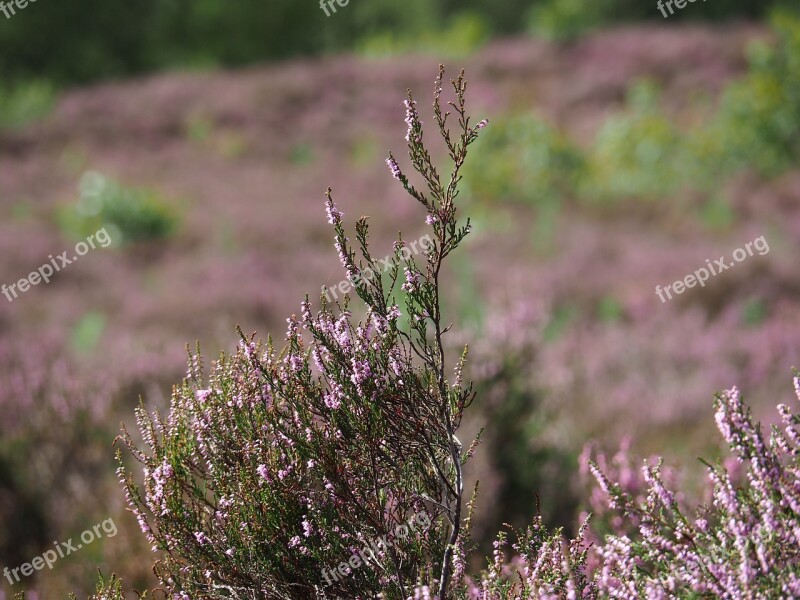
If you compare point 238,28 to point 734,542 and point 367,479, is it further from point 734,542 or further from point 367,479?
point 734,542

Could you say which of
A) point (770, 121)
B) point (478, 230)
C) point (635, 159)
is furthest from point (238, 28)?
point (770, 121)

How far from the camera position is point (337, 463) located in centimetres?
205

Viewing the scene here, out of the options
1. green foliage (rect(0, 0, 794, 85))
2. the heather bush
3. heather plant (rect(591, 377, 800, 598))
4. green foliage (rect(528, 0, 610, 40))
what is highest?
green foliage (rect(0, 0, 794, 85))

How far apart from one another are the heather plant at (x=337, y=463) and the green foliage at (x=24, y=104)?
59.2 feet

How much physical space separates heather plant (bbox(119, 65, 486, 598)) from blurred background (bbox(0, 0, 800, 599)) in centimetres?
39

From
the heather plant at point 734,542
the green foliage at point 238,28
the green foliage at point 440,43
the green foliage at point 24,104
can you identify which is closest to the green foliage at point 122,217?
the green foliage at point 24,104

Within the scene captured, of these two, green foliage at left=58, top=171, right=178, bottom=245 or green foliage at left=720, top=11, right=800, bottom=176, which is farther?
green foliage at left=720, top=11, right=800, bottom=176

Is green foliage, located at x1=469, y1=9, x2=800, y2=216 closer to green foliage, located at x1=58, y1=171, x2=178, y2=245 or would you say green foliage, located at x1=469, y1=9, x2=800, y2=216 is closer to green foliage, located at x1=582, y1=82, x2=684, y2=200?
green foliage, located at x1=582, y1=82, x2=684, y2=200

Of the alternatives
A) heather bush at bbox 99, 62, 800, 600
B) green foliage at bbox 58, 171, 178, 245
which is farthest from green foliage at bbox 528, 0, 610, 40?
heather bush at bbox 99, 62, 800, 600

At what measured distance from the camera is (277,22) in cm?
3055

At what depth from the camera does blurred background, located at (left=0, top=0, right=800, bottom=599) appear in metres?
5.14

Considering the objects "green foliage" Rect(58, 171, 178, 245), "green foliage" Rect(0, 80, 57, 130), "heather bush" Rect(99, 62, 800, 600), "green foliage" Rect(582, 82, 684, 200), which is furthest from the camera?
"green foliage" Rect(0, 80, 57, 130)

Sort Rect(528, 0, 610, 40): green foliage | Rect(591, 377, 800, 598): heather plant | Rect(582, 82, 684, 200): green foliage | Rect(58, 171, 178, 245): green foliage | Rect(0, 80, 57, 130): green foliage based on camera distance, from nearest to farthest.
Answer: Rect(591, 377, 800, 598): heather plant < Rect(58, 171, 178, 245): green foliage < Rect(582, 82, 684, 200): green foliage < Rect(0, 80, 57, 130): green foliage < Rect(528, 0, 610, 40): green foliage

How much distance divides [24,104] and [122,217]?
10908 mm
